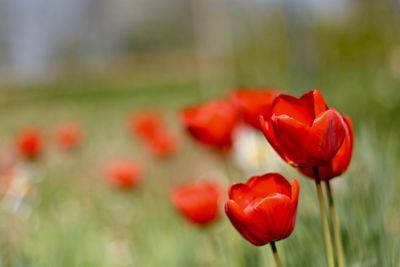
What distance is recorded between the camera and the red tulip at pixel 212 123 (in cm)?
100

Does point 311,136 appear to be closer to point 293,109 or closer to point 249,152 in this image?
point 293,109

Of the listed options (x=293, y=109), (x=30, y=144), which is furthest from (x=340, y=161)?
(x=30, y=144)

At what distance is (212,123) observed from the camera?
1.01 m

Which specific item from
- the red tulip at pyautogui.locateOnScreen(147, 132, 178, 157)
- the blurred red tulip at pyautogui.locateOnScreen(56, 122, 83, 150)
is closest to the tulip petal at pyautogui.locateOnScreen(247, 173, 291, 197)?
the red tulip at pyautogui.locateOnScreen(147, 132, 178, 157)

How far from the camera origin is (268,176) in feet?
2.09

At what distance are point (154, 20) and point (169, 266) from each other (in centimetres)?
2030

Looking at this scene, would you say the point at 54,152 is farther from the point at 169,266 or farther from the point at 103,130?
the point at 169,266

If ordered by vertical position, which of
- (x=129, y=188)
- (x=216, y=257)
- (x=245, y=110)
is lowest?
(x=129, y=188)

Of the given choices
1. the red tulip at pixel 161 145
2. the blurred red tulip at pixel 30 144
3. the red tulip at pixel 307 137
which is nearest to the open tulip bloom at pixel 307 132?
the red tulip at pixel 307 137

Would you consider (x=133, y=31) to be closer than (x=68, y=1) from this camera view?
No

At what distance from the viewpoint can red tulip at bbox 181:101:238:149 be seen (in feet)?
3.26

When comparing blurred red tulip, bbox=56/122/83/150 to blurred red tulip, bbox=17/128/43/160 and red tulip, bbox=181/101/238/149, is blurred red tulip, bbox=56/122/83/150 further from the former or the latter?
red tulip, bbox=181/101/238/149

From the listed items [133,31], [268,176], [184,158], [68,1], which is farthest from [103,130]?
[133,31]

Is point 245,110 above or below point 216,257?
above
